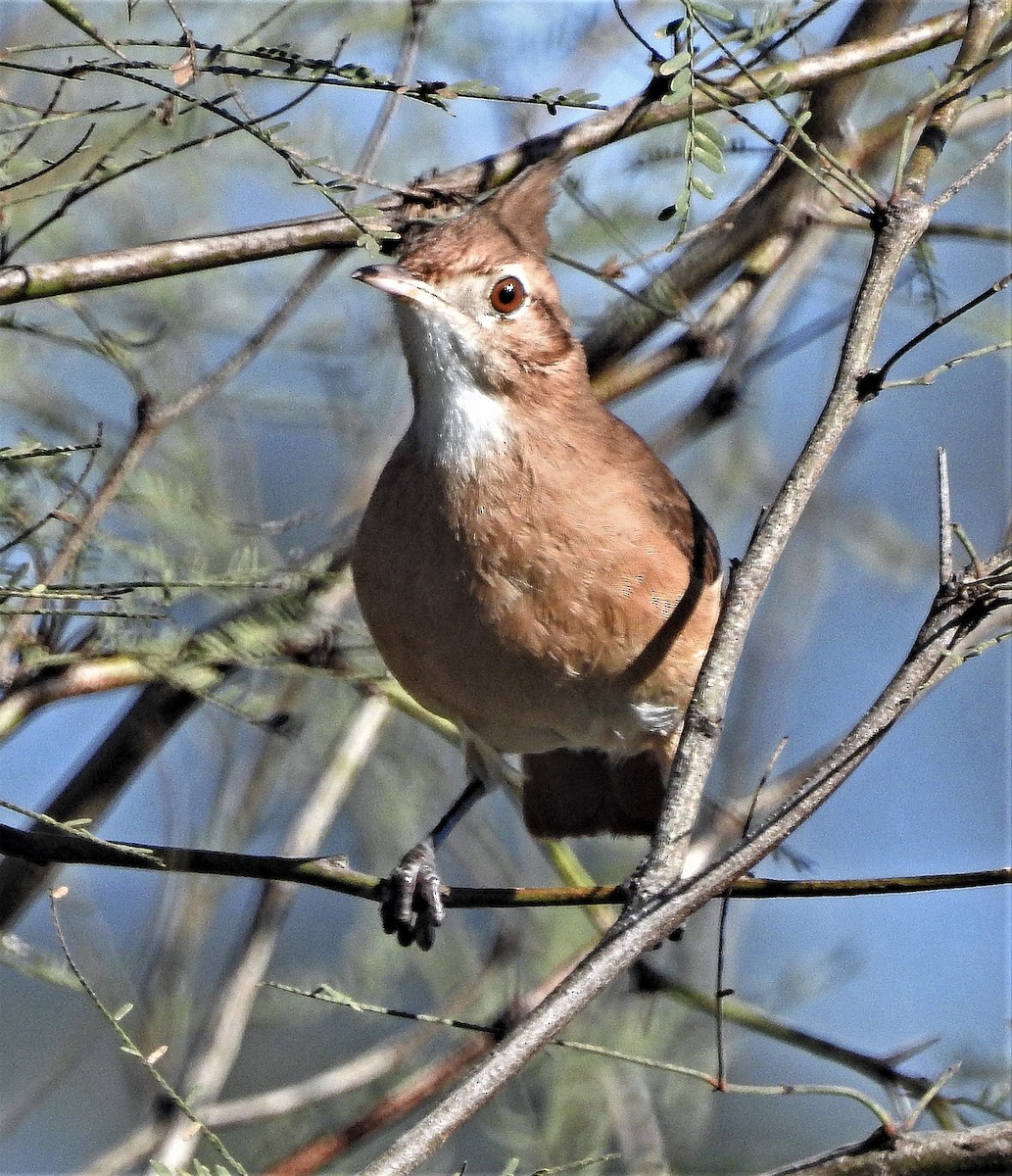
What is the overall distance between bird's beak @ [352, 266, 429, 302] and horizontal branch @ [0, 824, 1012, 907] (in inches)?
61.9

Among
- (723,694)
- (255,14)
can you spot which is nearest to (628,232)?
(255,14)

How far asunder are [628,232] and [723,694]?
311cm

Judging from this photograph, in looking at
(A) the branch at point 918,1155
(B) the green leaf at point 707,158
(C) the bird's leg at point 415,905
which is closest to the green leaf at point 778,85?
(B) the green leaf at point 707,158

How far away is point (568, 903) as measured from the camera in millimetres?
3033

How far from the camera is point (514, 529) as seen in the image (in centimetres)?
430

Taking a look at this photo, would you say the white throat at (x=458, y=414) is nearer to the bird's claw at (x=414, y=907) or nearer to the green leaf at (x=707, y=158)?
the bird's claw at (x=414, y=907)

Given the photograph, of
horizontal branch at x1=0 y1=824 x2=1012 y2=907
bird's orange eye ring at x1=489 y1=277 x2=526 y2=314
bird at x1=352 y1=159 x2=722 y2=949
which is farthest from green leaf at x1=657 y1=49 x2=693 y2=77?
horizontal branch at x1=0 y1=824 x2=1012 y2=907

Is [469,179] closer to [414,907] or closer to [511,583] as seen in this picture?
[511,583]

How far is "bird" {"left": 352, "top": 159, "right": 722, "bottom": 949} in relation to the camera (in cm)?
425

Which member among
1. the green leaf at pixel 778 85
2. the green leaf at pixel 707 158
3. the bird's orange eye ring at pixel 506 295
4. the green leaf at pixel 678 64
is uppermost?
the green leaf at pixel 778 85

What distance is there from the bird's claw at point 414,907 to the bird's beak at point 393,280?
1831 millimetres

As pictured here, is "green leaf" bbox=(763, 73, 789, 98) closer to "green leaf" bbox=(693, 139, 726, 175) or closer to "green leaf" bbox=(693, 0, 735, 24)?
"green leaf" bbox=(693, 0, 735, 24)

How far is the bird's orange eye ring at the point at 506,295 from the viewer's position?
4262 mm

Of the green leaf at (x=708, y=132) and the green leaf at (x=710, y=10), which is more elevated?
the green leaf at (x=710, y=10)
